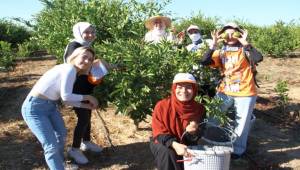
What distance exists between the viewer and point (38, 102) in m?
4.57

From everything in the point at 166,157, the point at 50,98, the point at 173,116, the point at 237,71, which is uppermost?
the point at 237,71

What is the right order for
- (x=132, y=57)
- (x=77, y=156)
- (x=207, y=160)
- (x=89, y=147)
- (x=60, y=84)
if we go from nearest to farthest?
(x=207, y=160) → (x=60, y=84) → (x=132, y=57) → (x=77, y=156) → (x=89, y=147)

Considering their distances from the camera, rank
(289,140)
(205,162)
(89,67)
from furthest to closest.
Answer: (289,140) < (89,67) < (205,162)

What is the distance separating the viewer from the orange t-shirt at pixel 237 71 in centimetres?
547

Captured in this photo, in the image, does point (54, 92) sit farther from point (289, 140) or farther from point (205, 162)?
point (289, 140)

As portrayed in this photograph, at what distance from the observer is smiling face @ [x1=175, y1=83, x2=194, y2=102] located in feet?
13.9

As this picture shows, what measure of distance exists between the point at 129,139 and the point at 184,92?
2473 millimetres

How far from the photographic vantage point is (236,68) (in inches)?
215

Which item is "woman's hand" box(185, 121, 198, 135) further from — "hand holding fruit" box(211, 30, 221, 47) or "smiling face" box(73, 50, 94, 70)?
"hand holding fruit" box(211, 30, 221, 47)

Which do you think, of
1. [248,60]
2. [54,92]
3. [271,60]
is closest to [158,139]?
[54,92]

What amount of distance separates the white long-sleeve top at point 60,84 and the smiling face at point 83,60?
125mm

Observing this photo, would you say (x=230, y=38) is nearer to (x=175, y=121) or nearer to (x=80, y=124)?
(x=175, y=121)

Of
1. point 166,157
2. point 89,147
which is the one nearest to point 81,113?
point 89,147

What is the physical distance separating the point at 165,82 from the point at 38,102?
5.15ft
